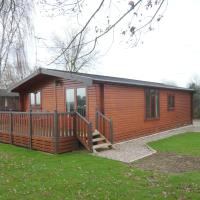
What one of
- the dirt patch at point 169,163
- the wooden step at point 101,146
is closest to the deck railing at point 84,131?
the wooden step at point 101,146

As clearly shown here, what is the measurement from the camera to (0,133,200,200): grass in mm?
5113

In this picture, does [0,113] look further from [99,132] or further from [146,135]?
[146,135]

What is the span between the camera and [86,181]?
593 centimetres

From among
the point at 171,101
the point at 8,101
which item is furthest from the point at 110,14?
the point at 8,101

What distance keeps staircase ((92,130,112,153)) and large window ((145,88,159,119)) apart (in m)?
4.51

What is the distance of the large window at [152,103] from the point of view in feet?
47.7

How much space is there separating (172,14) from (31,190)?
396 centimetres

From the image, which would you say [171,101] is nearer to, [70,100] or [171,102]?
[171,102]

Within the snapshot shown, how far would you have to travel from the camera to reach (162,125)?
15.9 m

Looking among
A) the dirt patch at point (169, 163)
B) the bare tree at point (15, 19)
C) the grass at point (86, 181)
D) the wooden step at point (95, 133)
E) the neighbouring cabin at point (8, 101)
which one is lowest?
the dirt patch at point (169, 163)

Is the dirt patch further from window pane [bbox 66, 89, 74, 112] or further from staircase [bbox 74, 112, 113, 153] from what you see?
window pane [bbox 66, 89, 74, 112]

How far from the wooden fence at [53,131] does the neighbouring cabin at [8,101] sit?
18486 mm

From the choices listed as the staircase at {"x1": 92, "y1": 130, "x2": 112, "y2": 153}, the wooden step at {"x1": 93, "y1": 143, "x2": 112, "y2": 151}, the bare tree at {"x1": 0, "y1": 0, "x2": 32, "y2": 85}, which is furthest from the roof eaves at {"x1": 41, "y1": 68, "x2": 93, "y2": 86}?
the bare tree at {"x1": 0, "y1": 0, "x2": 32, "y2": 85}

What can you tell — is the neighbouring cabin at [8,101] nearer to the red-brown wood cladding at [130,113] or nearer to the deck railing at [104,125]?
the red-brown wood cladding at [130,113]
